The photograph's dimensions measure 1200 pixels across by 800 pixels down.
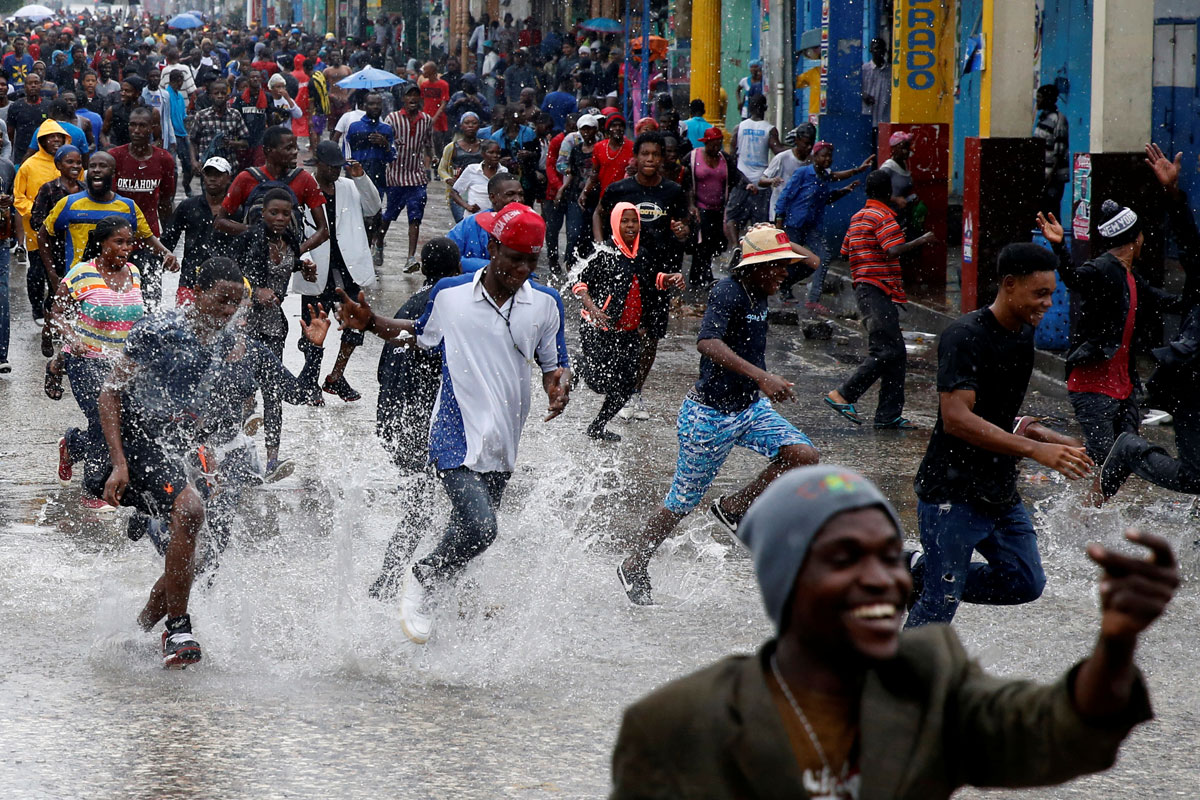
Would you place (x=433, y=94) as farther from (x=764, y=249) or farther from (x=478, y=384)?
(x=478, y=384)

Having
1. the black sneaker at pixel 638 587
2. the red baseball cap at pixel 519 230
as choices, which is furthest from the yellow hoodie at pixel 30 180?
the red baseball cap at pixel 519 230

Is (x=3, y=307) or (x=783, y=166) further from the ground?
(x=783, y=166)

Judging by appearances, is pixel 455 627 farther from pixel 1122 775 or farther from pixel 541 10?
pixel 541 10

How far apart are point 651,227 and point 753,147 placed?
25.8 ft

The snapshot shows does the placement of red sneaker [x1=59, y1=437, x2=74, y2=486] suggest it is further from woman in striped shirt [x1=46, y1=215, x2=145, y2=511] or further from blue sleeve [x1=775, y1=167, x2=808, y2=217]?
blue sleeve [x1=775, y1=167, x2=808, y2=217]

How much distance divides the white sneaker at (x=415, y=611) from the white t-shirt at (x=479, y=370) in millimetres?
419

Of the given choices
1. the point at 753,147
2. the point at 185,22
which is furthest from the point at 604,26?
the point at 185,22

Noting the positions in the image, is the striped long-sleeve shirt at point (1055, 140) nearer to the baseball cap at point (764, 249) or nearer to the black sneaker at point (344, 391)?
the black sneaker at point (344, 391)

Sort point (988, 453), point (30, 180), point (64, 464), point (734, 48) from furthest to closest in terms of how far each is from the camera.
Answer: point (734, 48)
point (30, 180)
point (64, 464)
point (988, 453)

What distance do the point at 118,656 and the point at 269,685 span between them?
2.12ft

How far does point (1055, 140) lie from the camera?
1527cm

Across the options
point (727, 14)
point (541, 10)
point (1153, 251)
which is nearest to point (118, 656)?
point (1153, 251)

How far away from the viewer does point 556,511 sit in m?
8.17

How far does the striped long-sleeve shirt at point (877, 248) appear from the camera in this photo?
1054cm
